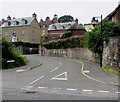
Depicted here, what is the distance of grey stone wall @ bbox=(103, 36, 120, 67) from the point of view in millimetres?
17328

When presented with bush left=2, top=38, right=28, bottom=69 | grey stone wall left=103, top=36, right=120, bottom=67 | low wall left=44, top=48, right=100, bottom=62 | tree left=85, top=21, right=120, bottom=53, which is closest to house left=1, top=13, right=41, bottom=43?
low wall left=44, top=48, right=100, bottom=62

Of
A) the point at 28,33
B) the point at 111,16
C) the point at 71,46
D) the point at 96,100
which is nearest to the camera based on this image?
the point at 96,100

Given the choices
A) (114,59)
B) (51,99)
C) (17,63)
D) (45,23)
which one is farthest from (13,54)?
(45,23)

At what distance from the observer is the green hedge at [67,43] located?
34106mm

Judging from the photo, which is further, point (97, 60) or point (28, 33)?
point (28, 33)

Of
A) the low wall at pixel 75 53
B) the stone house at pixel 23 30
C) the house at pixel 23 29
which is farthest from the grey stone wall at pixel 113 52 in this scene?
the house at pixel 23 29

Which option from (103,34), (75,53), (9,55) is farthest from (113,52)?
(75,53)

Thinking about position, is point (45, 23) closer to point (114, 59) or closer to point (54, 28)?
point (54, 28)

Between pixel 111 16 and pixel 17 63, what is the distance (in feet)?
59.0

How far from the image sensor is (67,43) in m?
38.2

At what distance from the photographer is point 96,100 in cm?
820

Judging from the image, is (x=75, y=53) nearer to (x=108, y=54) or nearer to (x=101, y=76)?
(x=108, y=54)

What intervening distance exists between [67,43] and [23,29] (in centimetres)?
2601

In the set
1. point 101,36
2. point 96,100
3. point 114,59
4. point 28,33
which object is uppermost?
point 28,33
